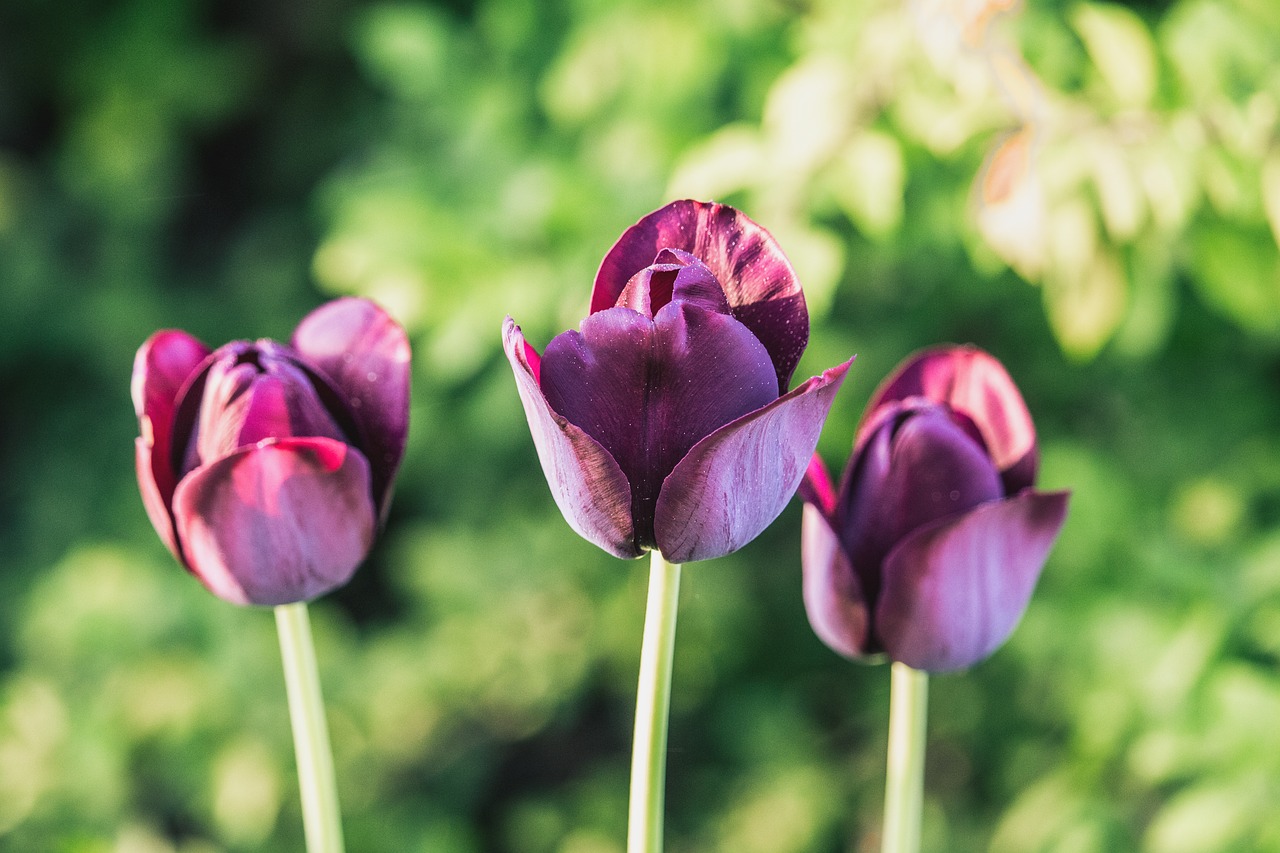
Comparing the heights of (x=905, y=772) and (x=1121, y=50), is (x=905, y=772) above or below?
below

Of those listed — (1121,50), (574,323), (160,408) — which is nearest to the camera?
(160,408)

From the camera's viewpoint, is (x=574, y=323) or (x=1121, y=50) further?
(x=574, y=323)

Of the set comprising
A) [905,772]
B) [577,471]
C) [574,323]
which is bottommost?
[905,772]

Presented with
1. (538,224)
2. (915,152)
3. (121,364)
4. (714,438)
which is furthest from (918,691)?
(121,364)

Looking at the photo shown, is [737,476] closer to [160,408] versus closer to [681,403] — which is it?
[681,403]

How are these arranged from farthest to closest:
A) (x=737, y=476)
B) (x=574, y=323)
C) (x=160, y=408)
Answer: (x=574, y=323) < (x=160, y=408) < (x=737, y=476)

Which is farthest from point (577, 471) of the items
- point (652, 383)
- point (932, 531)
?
point (932, 531)
